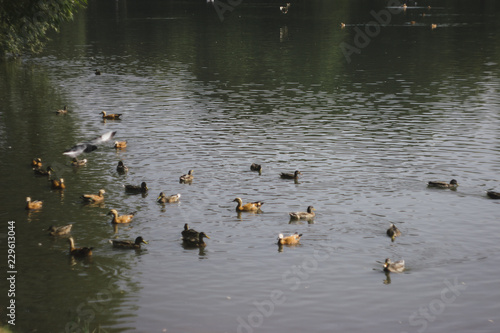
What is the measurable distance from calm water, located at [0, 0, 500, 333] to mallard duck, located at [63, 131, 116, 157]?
81 cm

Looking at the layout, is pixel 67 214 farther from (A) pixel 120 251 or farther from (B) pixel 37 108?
(B) pixel 37 108

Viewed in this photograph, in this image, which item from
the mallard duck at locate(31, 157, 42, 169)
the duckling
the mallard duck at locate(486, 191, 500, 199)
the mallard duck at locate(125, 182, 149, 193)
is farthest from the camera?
the mallard duck at locate(31, 157, 42, 169)

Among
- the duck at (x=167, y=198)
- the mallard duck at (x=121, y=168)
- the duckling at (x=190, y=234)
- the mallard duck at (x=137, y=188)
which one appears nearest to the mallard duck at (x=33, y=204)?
the mallard duck at (x=137, y=188)

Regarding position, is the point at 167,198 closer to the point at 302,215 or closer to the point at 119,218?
the point at 119,218

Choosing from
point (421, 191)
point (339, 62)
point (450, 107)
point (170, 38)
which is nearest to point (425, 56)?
point (339, 62)

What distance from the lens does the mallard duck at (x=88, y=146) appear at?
41.4 meters

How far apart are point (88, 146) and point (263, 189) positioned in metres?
12.8

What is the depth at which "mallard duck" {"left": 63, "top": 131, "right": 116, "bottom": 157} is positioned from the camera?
41.4 metres

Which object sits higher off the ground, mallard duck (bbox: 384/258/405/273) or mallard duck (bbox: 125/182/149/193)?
mallard duck (bbox: 125/182/149/193)

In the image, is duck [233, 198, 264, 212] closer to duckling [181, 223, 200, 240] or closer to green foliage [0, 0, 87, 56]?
duckling [181, 223, 200, 240]

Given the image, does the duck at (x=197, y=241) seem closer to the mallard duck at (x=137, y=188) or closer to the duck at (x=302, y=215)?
the duck at (x=302, y=215)

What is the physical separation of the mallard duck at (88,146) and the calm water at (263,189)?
0.81 m

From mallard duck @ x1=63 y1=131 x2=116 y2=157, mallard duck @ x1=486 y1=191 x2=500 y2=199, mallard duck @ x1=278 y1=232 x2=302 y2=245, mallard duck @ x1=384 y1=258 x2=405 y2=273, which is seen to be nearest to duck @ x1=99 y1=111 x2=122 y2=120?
mallard duck @ x1=63 y1=131 x2=116 y2=157

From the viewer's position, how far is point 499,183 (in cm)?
3681
